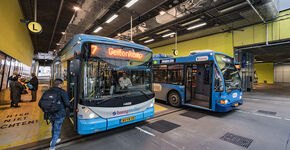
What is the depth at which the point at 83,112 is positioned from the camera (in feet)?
9.90

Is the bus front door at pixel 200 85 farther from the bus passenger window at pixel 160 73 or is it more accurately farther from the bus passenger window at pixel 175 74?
the bus passenger window at pixel 160 73

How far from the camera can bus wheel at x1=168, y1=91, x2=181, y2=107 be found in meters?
6.61

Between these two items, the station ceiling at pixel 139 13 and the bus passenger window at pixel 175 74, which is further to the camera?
the station ceiling at pixel 139 13

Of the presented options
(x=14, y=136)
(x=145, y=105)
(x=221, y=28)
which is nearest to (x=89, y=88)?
(x=145, y=105)

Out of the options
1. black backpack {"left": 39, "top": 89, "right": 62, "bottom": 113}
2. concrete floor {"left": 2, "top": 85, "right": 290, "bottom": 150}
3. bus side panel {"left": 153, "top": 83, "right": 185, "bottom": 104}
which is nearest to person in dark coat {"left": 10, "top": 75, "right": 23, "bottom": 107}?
concrete floor {"left": 2, "top": 85, "right": 290, "bottom": 150}

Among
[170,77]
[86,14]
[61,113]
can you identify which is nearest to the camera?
[61,113]

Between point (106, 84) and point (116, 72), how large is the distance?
0.41 metres

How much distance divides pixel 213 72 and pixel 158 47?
1436 centimetres

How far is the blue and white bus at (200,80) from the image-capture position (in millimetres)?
5156

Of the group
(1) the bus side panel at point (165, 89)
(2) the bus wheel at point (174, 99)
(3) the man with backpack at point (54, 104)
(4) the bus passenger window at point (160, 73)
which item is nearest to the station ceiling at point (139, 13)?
(4) the bus passenger window at point (160, 73)

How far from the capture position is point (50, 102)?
8.25 ft

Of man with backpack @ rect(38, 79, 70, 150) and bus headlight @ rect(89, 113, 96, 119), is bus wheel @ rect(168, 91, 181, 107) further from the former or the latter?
man with backpack @ rect(38, 79, 70, 150)

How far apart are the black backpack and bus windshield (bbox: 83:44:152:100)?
1.87 feet

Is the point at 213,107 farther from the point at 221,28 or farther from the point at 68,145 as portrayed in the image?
the point at 221,28
